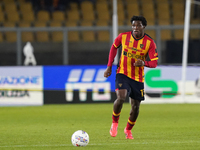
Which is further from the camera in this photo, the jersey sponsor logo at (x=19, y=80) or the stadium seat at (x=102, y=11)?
the stadium seat at (x=102, y=11)

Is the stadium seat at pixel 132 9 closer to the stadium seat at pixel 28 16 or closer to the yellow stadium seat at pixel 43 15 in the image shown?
the yellow stadium seat at pixel 43 15

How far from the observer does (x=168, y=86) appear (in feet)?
47.1

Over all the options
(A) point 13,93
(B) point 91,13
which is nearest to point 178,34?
(B) point 91,13

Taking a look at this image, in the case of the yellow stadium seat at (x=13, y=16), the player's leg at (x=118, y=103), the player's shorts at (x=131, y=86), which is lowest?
the player's leg at (x=118, y=103)

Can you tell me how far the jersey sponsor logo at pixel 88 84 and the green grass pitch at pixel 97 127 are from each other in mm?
374

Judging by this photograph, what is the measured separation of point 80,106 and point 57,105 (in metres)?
0.79

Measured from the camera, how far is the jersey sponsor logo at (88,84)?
46.8ft

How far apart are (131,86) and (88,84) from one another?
300 inches

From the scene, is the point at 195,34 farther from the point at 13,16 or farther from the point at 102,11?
the point at 13,16

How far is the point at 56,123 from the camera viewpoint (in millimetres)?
9406

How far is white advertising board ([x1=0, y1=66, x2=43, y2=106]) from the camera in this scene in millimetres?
14134

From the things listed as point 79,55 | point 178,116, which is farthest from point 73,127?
point 79,55

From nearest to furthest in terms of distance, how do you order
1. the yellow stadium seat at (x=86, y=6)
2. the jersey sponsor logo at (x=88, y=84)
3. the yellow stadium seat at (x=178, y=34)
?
the jersey sponsor logo at (x=88, y=84) < the yellow stadium seat at (x=178, y=34) < the yellow stadium seat at (x=86, y=6)

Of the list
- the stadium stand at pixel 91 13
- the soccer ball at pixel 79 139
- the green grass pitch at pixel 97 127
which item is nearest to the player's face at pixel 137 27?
the green grass pitch at pixel 97 127
